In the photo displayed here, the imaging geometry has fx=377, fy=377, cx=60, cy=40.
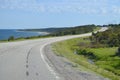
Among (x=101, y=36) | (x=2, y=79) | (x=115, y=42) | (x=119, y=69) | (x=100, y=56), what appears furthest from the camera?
(x=101, y=36)

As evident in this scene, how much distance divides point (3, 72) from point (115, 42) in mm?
38152

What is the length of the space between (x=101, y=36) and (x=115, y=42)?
1532cm

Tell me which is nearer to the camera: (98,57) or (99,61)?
(99,61)

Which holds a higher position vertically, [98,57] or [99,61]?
[99,61]

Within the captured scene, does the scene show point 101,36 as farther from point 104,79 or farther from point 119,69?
point 104,79

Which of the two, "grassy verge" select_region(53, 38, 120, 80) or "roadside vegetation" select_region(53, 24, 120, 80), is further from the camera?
"roadside vegetation" select_region(53, 24, 120, 80)

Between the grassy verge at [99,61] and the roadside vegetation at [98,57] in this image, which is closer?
the grassy verge at [99,61]

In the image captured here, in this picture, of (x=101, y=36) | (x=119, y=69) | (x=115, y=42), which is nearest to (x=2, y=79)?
(x=119, y=69)

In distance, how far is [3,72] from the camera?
18.9 m

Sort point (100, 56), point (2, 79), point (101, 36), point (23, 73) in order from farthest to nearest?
point (101, 36)
point (100, 56)
point (23, 73)
point (2, 79)

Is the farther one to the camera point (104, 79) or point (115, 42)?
point (115, 42)

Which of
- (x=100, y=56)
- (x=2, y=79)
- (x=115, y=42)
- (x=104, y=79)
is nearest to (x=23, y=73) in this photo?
(x=2, y=79)

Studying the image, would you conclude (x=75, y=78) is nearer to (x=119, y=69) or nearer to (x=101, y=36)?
(x=119, y=69)

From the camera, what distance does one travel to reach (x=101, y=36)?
70.7 metres
